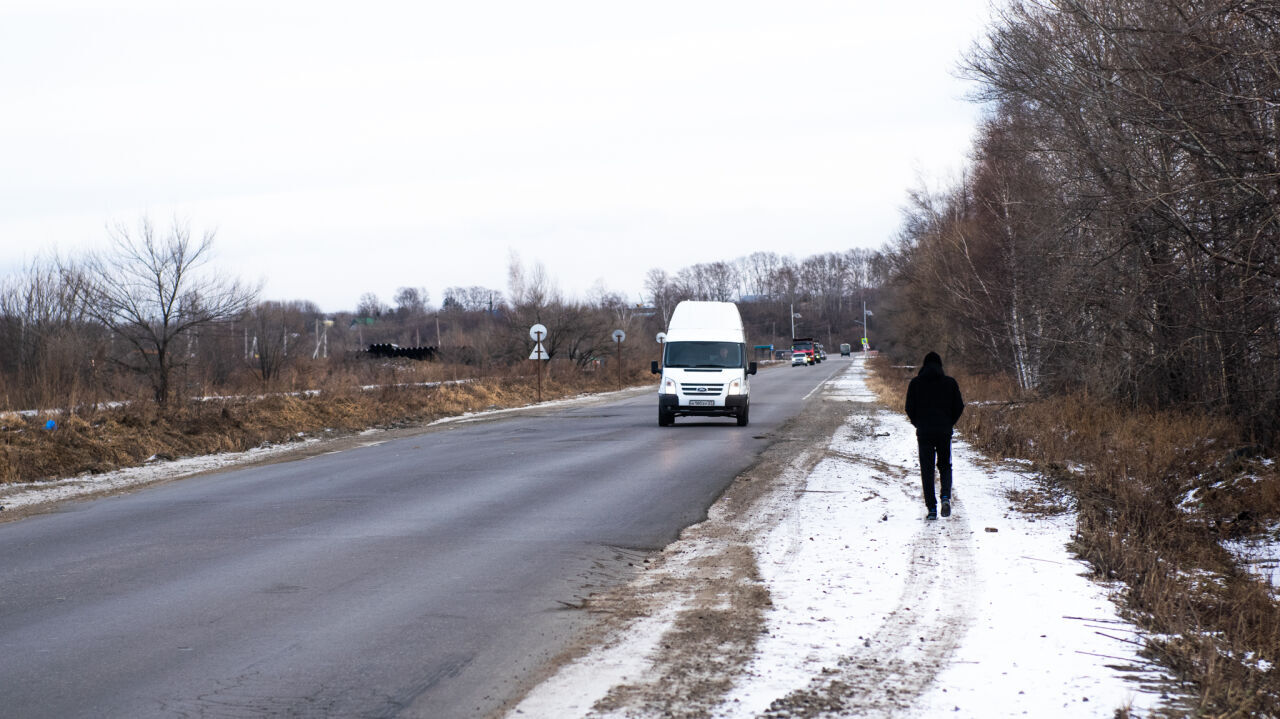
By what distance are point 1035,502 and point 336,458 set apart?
12376mm

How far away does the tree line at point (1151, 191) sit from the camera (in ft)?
39.3

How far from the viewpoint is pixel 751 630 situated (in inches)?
259

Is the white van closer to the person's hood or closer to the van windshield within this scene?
the van windshield

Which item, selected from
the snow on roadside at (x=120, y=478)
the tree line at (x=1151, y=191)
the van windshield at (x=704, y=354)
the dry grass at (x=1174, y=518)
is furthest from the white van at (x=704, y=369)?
the snow on roadside at (x=120, y=478)

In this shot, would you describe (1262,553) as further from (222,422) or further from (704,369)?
(222,422)

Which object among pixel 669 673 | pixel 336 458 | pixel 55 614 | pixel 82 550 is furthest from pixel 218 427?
pixel 669 673

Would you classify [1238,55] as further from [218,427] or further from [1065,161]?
[218,427]

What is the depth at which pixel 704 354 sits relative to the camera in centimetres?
2623

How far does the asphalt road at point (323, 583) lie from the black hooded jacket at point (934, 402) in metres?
2.59

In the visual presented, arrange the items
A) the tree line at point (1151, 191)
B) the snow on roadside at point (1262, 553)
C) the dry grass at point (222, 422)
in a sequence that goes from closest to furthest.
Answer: the snow on roadside at point (1262, 553) < the tree line at point (1151, 191) < the dry grass at point (222, 422)

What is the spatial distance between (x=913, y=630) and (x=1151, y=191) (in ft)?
31.6

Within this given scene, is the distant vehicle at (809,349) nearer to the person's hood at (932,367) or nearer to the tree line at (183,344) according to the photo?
the tree line at (183,344)

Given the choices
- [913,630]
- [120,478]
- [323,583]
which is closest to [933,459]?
[913,630]

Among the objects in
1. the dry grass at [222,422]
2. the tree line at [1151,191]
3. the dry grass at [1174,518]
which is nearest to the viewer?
the dry grass at [1174,518]
